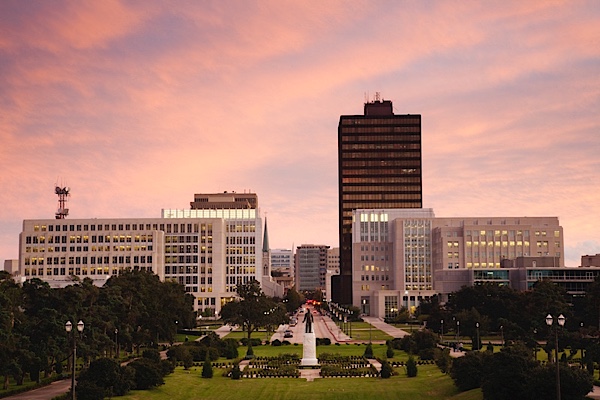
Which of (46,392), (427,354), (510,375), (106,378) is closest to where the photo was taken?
(510,375)

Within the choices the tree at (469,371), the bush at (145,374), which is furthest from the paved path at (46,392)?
the tree at (469,371)

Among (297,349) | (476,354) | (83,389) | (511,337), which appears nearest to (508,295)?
(511,337)

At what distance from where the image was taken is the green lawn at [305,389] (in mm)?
70938

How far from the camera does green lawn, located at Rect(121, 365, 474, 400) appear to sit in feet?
233

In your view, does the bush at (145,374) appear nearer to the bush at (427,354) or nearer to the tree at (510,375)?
the tree at (510,375)

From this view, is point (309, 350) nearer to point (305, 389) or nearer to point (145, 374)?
point (305, 389)

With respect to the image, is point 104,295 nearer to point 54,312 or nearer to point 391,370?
point 54,312

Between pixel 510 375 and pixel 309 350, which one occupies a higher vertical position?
pixel 510 375

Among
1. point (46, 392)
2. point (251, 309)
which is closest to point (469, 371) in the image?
point (46, 392)

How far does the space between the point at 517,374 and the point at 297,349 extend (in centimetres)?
7044

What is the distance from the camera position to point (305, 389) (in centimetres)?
7619

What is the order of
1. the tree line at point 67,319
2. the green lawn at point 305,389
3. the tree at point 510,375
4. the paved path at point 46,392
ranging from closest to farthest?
the tree at point 510,375 → the paved path at point 46,392 → the green lawn at point 305,389 → the tree line at point 67,319

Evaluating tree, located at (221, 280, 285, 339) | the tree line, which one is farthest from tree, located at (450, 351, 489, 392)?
tree, located at (221, 280, 285, 339)

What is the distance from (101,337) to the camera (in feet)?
288
